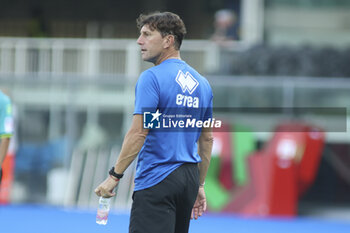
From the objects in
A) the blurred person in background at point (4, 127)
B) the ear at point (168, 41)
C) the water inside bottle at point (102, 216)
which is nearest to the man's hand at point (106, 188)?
the water inside bottle at point (102, 216)

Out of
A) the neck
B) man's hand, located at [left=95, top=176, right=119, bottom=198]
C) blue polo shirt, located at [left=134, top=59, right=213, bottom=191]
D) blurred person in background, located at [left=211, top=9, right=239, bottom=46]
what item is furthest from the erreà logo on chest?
blurred person in background, located at [left=211, top=9, right=239, bottom=46]

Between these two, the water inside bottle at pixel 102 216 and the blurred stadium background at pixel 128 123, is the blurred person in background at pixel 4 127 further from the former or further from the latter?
the blurred stadium background at pixel 128 123

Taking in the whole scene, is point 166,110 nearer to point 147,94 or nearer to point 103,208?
point 147,94

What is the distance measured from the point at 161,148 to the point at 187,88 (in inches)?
16.9

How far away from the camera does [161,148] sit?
15.7ft

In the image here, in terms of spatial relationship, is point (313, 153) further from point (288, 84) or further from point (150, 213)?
point (150, 213)

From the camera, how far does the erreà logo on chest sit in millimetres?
4785

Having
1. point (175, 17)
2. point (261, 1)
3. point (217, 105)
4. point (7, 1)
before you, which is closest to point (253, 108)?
point (217, 105)

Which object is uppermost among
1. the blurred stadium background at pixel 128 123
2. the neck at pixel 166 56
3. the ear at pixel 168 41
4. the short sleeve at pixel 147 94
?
the ear at pixel 168 41

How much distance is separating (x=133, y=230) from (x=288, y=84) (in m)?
8.67

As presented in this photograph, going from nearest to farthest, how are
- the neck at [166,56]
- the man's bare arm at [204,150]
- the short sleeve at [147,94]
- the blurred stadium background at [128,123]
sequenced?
the short sleeve at [147,94]
the neck at [166,56]
the man's bare arm at [204,150]
the blurred stadium background at [128,123]

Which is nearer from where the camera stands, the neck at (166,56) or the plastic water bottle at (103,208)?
the plastic water bottle at (103,208)

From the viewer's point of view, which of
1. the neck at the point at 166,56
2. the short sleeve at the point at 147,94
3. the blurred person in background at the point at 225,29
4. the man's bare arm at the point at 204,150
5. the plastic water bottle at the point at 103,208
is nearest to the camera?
the short sleeve at the point at 147,94

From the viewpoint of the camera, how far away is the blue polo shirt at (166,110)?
4648 mm
